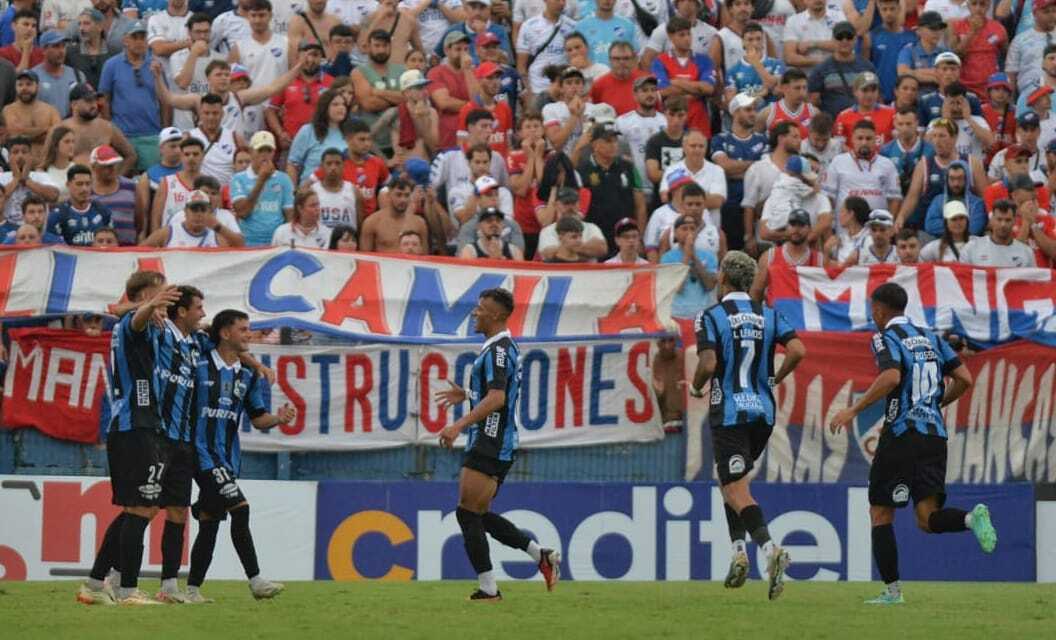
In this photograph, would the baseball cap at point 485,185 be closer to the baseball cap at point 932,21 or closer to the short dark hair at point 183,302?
the baseball cap at point 932,21

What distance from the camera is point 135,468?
41.8 ft

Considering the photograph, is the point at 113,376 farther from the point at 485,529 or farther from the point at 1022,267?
the point at 1022,267

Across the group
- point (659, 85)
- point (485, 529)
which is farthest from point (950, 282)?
point (485, 529)

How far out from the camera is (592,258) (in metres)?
20.0

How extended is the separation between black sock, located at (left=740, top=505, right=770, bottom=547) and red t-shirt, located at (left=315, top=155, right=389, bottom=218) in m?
8.38

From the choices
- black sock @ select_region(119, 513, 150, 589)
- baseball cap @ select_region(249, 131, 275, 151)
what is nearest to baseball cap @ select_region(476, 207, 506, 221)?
baseball cap @ select_region(249, 131, 275, 151)

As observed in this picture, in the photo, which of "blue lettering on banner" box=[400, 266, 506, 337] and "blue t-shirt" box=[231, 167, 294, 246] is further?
"blue t-shirt" box=[231, 167, 294, 246]

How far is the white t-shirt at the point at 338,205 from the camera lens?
20250 millimetres

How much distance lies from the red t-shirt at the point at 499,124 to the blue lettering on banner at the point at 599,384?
3809mm

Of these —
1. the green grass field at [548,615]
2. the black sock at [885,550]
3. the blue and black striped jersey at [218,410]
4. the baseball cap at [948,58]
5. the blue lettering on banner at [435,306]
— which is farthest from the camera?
the baseball cap at [948,58]

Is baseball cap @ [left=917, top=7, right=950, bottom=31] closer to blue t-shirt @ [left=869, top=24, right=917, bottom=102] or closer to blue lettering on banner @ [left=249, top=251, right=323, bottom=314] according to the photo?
blue t-shirt @ [left=869, top=24, right=917, bottom=102]

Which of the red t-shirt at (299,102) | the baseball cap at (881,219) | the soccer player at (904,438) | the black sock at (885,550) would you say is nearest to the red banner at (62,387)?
the red t-shirt at (299,102)

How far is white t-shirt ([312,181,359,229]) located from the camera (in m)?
20.2

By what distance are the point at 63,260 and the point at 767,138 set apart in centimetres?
782
